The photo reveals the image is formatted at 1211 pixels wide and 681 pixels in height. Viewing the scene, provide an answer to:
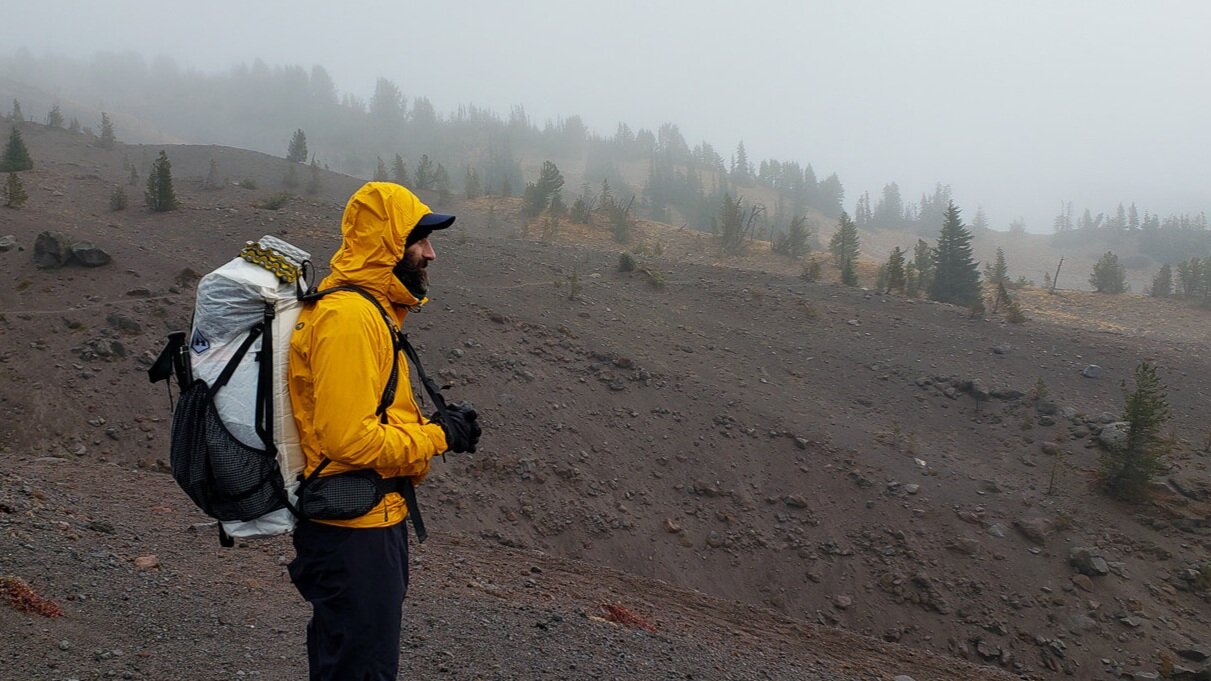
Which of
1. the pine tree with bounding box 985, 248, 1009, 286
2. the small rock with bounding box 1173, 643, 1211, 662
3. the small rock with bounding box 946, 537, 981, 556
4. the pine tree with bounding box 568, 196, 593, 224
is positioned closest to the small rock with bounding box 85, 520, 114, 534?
the small rock with bounding box 946, 537, 981, 556

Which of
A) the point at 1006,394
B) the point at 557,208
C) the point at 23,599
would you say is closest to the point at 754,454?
the point at 1006,394

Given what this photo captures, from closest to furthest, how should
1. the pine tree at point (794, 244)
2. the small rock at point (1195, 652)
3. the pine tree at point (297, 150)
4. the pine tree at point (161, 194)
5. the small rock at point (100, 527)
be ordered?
1. the small rock at point (100, 527)
2. the small rock at point (1195, 652)
3. the pine tree at point (161, 194)
4. the pine tree at point (794, 244)
5. the pine tree at point (297, 150)

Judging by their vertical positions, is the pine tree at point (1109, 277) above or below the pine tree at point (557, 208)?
below

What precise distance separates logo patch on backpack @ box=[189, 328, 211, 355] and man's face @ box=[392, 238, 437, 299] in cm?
62

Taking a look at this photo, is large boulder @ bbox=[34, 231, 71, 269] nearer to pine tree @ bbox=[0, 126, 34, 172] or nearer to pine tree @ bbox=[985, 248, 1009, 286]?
pine tree @ bbox=[0, 126, 34, 172]

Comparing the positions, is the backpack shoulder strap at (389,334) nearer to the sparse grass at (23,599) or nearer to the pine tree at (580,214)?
the sparse grass at (23,599)

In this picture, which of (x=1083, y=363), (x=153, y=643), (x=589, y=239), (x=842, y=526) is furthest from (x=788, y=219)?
(x=153, y=643)

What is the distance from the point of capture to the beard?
2436 mm

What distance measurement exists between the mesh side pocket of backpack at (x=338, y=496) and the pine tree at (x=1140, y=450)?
9.69 meters

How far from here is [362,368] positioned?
2.11m

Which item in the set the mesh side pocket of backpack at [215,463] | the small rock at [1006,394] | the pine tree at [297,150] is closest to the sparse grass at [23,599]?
the mesh side pocket of backpack at [215,463]

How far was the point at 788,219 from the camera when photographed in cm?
6875

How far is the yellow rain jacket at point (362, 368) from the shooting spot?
2.08 meters

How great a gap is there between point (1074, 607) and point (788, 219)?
211 feet
